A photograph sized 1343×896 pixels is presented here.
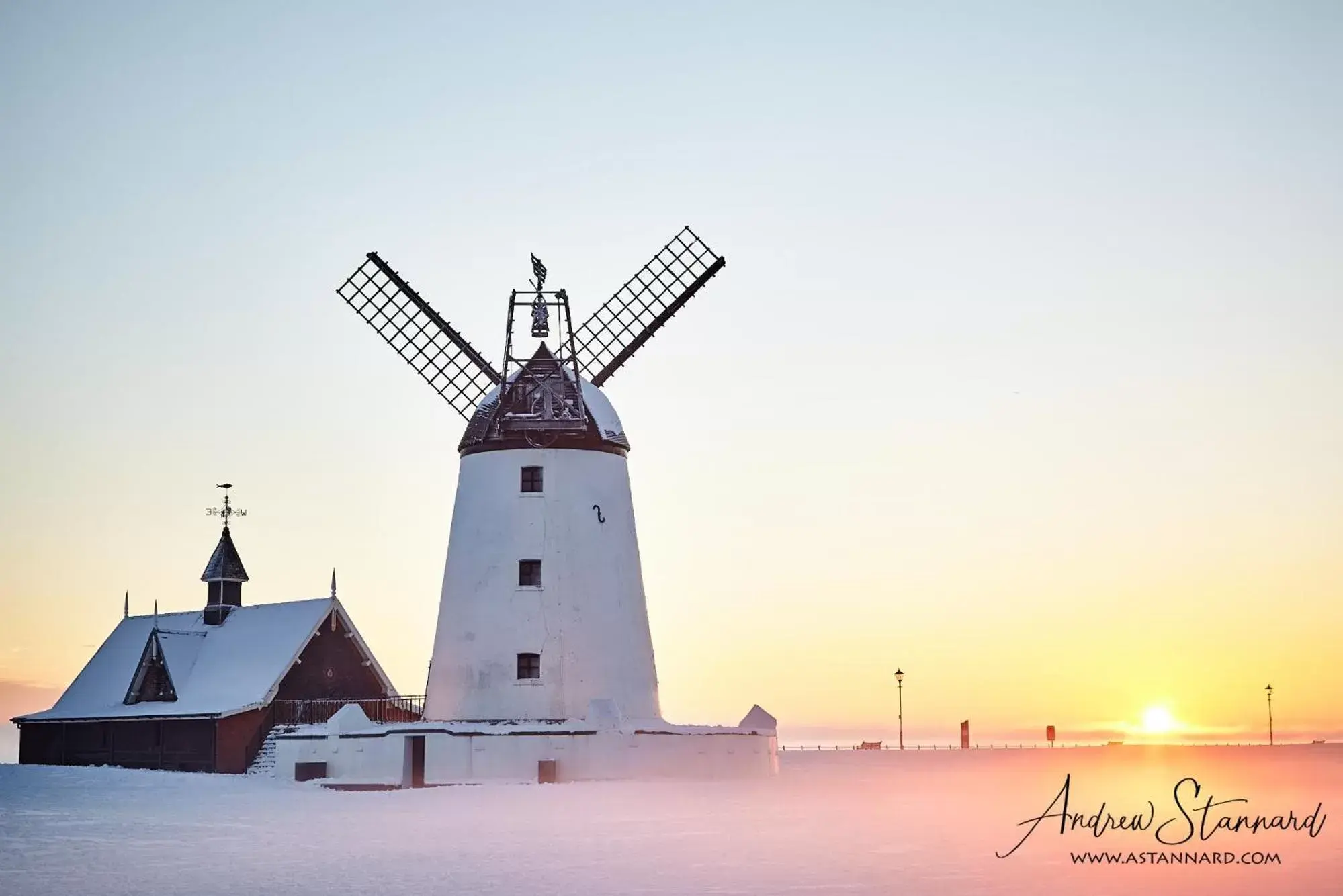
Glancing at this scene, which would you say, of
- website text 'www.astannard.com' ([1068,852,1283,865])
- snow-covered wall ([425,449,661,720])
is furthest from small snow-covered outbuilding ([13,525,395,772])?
website text 'www.astannard.com' ([1068,852,1283,865])

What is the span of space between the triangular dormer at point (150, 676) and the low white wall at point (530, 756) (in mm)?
11821

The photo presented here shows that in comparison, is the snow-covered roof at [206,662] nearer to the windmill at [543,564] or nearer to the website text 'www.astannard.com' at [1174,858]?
the windmill at [543,564]

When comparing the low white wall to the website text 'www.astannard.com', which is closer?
the website text 'www.astannard.com'

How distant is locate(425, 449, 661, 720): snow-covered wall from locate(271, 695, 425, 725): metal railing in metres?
7.10

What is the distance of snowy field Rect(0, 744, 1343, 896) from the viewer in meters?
22.3

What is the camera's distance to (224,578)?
5506 centimetres

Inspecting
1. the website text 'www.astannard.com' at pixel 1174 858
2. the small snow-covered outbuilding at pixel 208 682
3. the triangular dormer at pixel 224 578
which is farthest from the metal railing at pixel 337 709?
the website text 'www.astannard.com' at pixel 1174 858

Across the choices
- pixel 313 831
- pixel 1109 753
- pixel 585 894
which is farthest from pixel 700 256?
pixel 1109 753

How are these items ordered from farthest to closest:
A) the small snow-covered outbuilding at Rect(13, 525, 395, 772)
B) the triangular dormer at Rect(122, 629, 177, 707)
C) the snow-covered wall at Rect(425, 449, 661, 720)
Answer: the triangular dormer at Rect(122, 629, 177, 707)
the small snow-covered outbuilding at Rect(13, 525, 395, 772)
the snow-covered wall at Rect(425, 449, 661, 720)

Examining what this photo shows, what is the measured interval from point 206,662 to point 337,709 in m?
5.04

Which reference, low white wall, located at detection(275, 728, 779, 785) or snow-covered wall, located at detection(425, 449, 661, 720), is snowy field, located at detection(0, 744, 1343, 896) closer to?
low white wall, located at detection(275, 728, 779, 785)

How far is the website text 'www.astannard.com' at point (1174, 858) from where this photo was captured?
24852 millimetres

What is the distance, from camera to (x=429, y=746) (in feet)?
131

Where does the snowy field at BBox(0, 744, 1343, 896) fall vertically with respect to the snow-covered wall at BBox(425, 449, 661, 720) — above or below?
below
